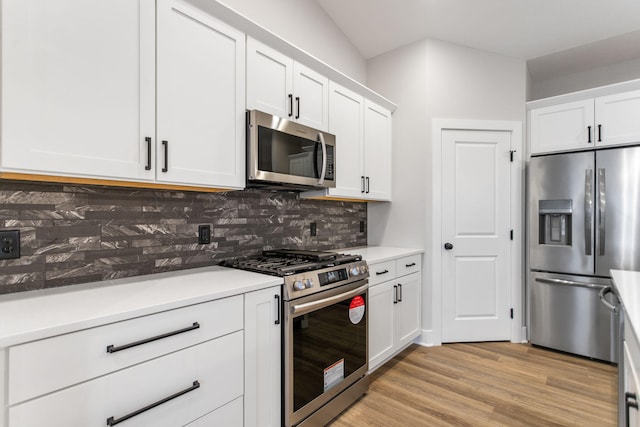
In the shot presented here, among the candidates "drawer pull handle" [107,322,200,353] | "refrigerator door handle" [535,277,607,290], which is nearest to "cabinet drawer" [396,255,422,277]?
"refrigerator door handle" [535,277,607,290]

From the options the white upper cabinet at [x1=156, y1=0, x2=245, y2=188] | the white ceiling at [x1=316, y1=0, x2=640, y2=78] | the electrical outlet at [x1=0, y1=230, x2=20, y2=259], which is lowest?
the electrical outlet at [x1=0, y1=230, x2=20, y2=259]

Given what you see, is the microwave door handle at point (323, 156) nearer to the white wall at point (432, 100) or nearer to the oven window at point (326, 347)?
the oven window at point (326, 347)

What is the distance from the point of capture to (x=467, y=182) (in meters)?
3.24

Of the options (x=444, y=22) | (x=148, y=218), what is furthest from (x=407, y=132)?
(x=148, y=218)

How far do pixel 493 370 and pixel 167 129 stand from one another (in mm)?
2924

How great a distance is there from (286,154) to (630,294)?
181 centimetres

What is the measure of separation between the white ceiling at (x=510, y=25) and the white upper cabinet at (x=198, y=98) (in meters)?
1.77

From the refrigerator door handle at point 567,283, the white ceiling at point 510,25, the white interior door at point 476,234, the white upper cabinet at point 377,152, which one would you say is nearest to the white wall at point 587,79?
the white ceiling at point 510,25

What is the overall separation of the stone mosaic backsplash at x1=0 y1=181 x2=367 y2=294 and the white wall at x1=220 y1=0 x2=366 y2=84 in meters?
1.33

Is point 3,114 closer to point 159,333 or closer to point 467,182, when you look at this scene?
point 159,333

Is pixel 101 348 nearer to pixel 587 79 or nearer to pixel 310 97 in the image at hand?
pixel 310 97

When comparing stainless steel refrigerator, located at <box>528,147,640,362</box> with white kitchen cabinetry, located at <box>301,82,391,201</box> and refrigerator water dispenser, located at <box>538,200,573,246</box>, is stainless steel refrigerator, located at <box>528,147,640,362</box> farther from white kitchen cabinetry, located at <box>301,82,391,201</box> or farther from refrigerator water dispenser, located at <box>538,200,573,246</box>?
white kitchen cabinetry, located at <box>301,82,391,201</box>

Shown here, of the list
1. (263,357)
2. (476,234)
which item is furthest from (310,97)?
(476,234)

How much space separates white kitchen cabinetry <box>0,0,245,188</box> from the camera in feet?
3.74
